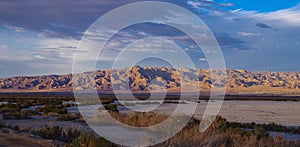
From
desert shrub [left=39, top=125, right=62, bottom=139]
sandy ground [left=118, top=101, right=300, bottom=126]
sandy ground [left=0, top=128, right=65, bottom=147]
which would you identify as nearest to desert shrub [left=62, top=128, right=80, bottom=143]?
desert shrub [left=39, top=125, right=62, bottom=139]

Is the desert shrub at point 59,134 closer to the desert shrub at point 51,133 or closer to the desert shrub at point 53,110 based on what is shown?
the desert shrub at point 51,133

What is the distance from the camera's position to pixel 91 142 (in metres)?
11.3

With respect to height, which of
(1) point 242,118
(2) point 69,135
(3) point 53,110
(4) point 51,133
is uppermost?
(3) point 53,110

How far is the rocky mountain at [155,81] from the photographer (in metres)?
157

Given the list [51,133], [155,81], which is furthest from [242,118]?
[155,81]

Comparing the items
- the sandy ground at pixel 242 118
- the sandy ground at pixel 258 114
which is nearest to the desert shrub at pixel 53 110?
the sandy ground at pixel 242 118

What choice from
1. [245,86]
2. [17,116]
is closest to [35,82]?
[245,86]

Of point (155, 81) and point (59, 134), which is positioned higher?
point (155, 81)

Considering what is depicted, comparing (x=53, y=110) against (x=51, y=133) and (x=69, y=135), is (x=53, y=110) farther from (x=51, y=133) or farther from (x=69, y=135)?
(x=69, y=135)

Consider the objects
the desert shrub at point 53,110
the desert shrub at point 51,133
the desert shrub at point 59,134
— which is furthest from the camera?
the desert shrub at point 53,110

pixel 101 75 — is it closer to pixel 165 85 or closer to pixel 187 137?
pixel 165 85

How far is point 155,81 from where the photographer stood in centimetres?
15538

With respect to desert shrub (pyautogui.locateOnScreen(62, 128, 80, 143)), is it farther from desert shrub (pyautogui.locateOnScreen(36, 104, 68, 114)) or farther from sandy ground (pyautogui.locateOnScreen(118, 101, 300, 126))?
desert shrub (pyautogui.locateOnScreen(36, 104, 68, 114))

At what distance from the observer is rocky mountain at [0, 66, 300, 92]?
514 feet
